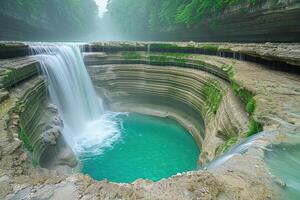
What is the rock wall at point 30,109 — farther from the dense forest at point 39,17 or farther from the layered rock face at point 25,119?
the dense forest at point 39,17

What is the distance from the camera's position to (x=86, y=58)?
14.7 m

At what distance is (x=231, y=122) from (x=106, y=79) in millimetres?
10047

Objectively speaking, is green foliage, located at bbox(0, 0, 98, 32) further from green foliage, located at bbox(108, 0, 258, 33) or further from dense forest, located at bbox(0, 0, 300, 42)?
green foliage, located at bbox(108, 0, 258, 33)

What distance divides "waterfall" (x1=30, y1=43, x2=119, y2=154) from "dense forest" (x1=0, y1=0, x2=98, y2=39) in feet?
32.3

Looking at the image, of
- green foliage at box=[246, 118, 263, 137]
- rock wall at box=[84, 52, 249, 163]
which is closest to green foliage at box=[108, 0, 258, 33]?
rock wall at box=[84, 52, 249, 163]

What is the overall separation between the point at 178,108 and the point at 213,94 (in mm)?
3634

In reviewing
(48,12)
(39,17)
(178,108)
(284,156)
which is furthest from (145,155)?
(48,12)

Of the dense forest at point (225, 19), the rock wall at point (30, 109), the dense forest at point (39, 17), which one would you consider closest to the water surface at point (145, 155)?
the rock wall at point (30, 109)

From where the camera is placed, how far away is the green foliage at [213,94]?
9.25 metres

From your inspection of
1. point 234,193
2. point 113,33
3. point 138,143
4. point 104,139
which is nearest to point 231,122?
point 234,193

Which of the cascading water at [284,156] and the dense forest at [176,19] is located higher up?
the dense forest at [176,19]

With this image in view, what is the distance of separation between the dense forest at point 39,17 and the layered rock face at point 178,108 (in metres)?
10.0

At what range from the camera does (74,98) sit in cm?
1245

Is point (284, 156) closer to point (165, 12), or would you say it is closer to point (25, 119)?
point (25, 119)
